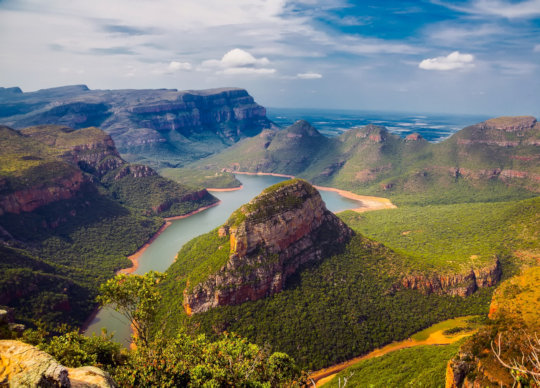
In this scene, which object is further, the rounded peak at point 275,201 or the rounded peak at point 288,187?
the rounded peak at point 288,187

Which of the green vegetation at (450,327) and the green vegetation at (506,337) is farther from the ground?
the green vegetation at (506,337)

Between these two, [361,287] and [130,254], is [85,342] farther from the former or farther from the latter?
[130,254]

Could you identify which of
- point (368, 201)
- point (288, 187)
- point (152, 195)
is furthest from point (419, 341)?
point (152, 195)

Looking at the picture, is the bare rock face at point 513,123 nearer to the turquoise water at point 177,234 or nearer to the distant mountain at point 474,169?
the distant mountain at point 474,169

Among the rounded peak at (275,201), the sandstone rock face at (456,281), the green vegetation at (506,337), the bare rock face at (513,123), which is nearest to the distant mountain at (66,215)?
the rounded peak at (275,201)

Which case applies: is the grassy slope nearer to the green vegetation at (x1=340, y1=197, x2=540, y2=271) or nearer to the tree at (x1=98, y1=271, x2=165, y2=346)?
the green vegetation at (x1=340, y1=197, x2=540, y2=271)

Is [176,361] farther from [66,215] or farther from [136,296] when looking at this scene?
[66,215]

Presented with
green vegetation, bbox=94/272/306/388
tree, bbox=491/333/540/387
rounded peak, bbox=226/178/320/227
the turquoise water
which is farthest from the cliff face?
tree, bbox=491/333/540/387

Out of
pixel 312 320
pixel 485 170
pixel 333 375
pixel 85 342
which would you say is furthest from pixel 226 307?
pixel 485 170
